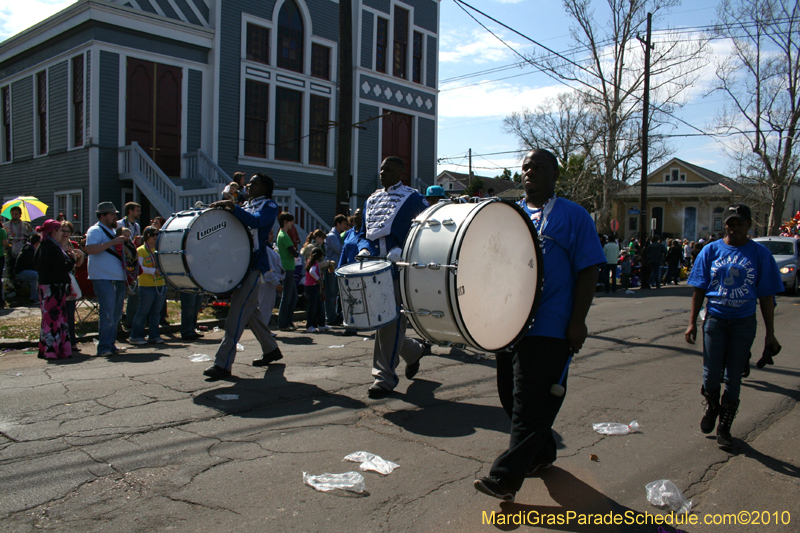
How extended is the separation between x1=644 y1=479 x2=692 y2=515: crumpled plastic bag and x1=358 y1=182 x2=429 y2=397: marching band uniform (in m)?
2.30

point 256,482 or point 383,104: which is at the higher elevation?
point 383,104

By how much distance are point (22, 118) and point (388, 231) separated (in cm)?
1926

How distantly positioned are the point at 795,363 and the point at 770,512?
18.1 ft

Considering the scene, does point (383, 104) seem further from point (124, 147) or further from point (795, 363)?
point (795, 363)

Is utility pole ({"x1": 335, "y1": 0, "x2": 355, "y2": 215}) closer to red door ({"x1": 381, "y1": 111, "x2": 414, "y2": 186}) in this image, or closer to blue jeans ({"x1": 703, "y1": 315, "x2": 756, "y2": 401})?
blue jeans ({"x1": 703, "y1": 315, "x2": 756, "y2": 401})

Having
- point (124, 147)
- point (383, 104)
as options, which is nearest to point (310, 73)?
point (383, 104)

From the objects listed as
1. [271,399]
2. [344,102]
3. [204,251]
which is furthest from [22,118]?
[271,399]

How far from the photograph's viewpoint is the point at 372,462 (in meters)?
3.91

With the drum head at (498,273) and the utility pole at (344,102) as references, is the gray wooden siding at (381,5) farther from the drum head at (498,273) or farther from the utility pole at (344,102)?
the drum head at (498,273)

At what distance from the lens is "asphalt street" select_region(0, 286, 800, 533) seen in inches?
127

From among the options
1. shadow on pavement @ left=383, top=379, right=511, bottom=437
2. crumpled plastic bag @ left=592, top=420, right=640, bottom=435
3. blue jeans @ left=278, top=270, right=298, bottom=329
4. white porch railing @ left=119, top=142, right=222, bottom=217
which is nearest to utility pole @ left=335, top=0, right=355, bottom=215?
blue jeans @ left=278, top=270, right=298, bottom=329

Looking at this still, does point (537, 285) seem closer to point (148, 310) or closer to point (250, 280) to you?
point (250, 280)

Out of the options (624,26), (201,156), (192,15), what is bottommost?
(201,156)

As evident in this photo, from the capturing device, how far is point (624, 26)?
95.5 feet
